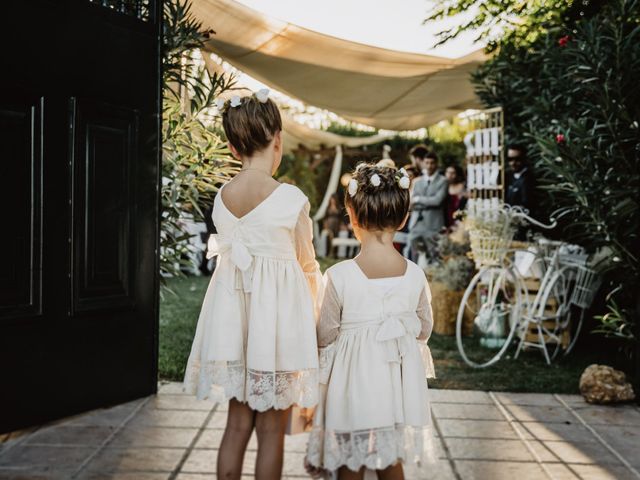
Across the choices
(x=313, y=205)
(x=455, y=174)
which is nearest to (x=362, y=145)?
(x=313, y=205)

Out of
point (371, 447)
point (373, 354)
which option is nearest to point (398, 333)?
point (373, 354)

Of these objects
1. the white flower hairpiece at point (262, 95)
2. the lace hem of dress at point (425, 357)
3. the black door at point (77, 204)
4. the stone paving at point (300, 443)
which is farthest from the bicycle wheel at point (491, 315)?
the white flower hairpiece at point (262, 95)

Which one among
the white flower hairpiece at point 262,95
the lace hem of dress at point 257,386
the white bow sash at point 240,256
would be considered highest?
the white flower hairpiece at point 262,95

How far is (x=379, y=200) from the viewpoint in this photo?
281 centimetres

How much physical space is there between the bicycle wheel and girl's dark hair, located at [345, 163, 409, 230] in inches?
122

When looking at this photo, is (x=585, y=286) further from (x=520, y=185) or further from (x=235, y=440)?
(x=235, y=440)

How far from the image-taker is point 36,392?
13.2 feet

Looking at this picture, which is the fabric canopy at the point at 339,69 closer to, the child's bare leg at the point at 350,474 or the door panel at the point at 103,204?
the door panel at the point at 103,204

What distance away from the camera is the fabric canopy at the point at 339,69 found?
6.27 metres

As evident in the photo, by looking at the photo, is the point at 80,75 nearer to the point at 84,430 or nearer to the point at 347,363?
the point at 84,430

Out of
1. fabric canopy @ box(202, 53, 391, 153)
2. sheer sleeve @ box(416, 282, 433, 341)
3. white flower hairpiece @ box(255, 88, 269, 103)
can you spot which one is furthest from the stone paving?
fabric canopy @ box(202, 53, 391, 153)

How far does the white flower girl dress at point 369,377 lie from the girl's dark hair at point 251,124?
1.70 ft

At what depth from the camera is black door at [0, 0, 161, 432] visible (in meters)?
3.86

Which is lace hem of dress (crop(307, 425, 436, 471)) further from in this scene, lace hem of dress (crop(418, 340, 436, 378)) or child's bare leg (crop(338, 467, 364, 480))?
lace hem of dress (crop(418, 340, 436, 378))
